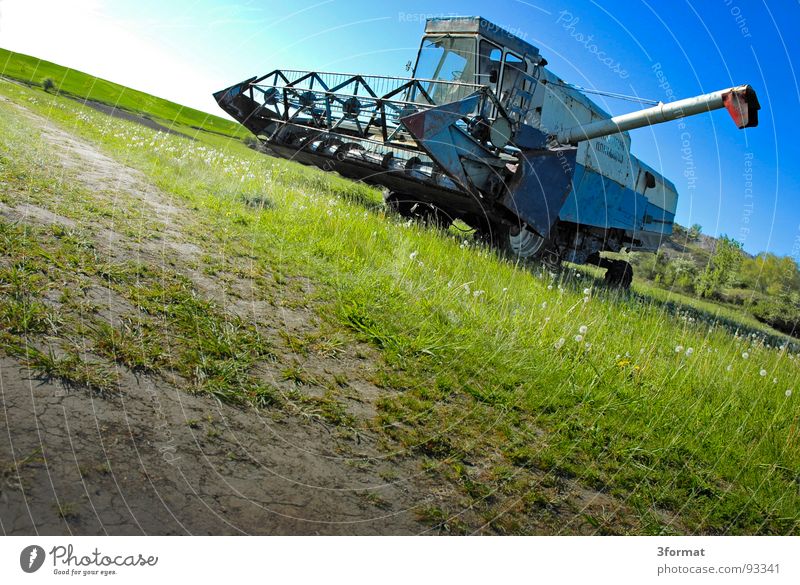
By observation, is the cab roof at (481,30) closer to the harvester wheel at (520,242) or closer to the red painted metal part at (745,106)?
the harvester wheel at (520,242)

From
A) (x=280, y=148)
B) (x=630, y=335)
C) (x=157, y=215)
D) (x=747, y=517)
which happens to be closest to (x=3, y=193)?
(x=157, y=215)

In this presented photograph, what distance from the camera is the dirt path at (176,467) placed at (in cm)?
163

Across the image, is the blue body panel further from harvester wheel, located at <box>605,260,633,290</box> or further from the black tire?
harvester wheel, located at <box>605,260,633,290</box>

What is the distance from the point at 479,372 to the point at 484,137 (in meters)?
5.15

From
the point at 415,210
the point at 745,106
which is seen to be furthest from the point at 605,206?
the point at 745,106

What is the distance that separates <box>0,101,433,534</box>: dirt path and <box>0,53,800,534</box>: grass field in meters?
0.13

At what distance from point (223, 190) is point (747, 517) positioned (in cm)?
597

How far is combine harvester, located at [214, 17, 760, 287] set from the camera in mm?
7215

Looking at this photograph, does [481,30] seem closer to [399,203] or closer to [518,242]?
[518,242]

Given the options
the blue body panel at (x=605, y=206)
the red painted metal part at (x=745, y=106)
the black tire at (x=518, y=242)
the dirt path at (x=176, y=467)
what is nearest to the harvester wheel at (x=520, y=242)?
the black tire at (x=518, y=242)

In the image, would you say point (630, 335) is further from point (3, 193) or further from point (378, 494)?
point (3, 193)

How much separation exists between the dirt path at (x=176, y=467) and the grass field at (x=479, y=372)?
13 cm

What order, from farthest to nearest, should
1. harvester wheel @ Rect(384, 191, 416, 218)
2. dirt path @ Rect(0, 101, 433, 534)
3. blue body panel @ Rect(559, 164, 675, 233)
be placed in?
harvester wheel @ Rect(384, 191, 416, 218)
blue body panel @ Rect(559, 164, 675, 233)
dirt path @ Rect(0, 101, 433, 534)

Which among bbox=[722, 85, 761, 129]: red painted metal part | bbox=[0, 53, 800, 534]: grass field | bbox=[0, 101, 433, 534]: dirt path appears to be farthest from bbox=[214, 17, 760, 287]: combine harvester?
bbox=[0, 101, 433, 534]: dirt path
